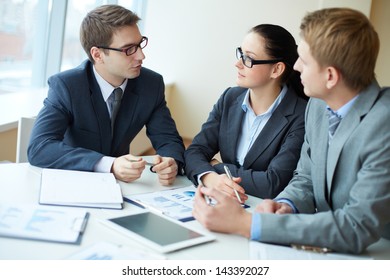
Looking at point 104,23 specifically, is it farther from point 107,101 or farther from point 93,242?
point 93,242

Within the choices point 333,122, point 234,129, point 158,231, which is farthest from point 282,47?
point 158,231

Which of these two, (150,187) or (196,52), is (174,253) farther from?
(196,52)

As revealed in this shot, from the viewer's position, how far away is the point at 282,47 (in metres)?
2.33

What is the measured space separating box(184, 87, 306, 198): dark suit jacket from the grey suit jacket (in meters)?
0.47

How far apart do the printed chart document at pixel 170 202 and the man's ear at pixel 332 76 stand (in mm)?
622

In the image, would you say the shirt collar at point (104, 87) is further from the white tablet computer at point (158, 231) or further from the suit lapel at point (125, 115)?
the white tablet computer at point (158, 231)

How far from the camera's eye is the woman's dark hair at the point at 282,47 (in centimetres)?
229

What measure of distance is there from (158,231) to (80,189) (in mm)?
432

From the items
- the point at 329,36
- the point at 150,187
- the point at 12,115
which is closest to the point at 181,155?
the point at 150,187

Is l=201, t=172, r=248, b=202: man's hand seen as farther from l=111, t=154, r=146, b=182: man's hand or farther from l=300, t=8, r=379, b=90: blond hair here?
l=300, t=8, r=379, b=90: blond hair

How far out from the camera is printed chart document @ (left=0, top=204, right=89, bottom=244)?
4.31ft

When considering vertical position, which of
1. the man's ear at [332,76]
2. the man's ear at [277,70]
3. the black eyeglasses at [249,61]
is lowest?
the man's ear at [277,70]

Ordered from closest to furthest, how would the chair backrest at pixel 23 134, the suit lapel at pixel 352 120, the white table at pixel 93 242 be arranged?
the white table at pixel 93 242, the suit lapel at pixel 352 120, the chair backrest at pixel 23 134

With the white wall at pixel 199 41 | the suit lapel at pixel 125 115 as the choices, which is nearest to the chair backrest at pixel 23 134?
the suit lapel at pixel 125 115
